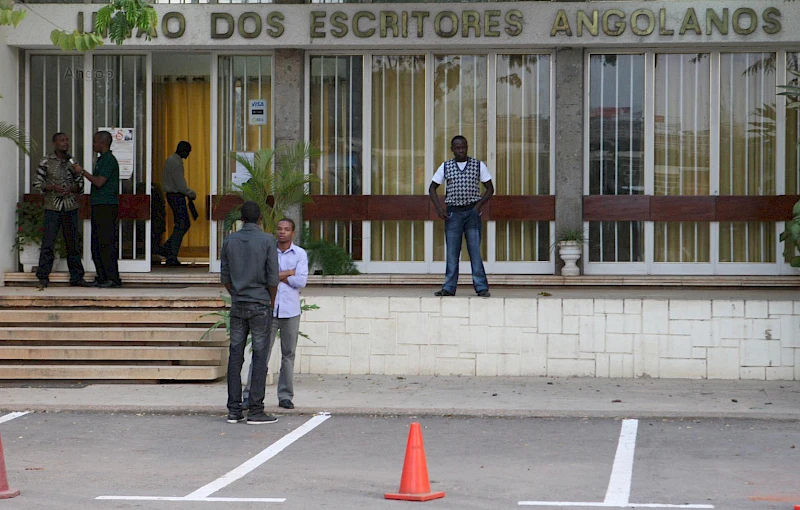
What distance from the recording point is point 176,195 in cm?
1708

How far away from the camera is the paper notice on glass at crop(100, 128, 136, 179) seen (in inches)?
643

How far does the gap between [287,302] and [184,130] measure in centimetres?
791

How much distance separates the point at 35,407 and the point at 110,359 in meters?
1.58

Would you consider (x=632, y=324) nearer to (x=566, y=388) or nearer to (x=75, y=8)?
(x=566, y=388)

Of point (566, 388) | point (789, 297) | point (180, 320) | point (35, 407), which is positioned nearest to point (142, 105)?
point (180, 320)

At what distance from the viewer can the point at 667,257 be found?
15945 millimetres

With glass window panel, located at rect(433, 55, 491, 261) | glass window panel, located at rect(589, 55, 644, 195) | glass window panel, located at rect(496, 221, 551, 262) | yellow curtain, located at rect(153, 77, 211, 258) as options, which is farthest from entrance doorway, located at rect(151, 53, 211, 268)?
glass window panel, located at rect(589, 55, 644, 195)

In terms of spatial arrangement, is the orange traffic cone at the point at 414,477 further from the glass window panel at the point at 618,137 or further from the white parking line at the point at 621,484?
the glass window panel at the point at 618,137

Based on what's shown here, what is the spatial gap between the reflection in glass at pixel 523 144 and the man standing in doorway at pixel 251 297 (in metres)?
6.33

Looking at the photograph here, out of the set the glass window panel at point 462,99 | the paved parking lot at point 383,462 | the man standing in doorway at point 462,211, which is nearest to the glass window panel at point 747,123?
the glass window panel at point 462,99

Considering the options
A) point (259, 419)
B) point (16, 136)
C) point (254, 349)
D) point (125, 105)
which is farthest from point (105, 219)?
point (259, 419)

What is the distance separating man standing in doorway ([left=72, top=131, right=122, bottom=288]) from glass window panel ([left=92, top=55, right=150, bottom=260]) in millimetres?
1143

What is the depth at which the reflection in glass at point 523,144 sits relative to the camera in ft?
52.6

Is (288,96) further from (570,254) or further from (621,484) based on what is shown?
(621,484)
